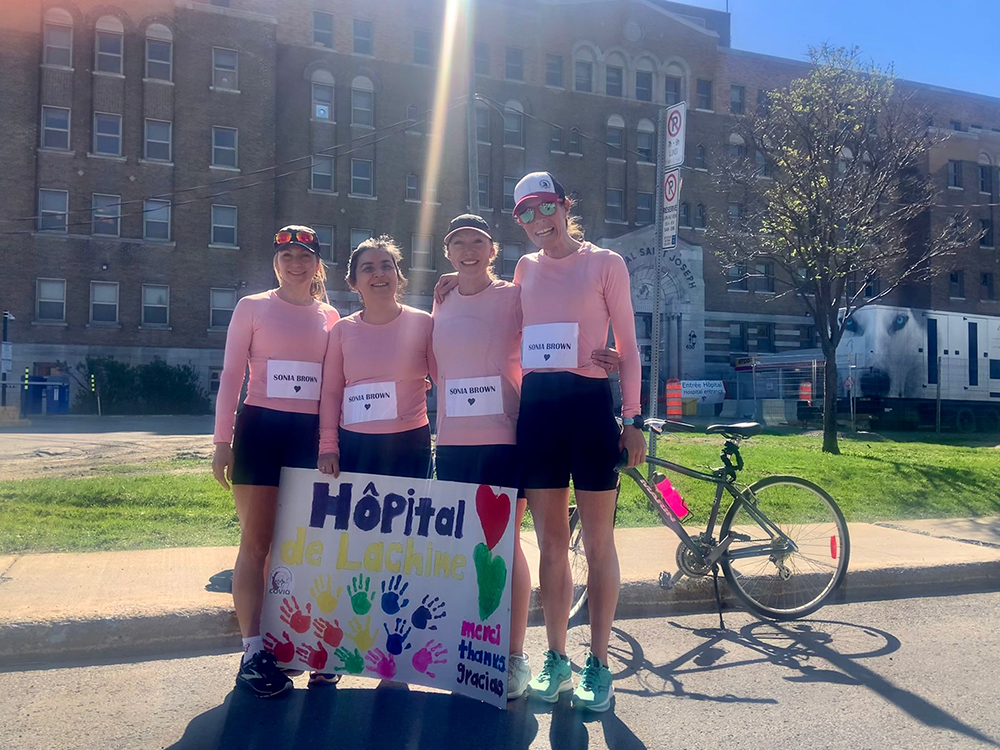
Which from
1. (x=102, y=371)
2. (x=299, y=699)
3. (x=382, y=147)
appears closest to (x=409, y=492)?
(x=299, y=699)

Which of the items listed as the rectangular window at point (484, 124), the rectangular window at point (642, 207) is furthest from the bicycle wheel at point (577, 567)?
Answer: the rectangular window at point (642, 207)

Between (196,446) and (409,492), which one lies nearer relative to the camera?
(409,492)

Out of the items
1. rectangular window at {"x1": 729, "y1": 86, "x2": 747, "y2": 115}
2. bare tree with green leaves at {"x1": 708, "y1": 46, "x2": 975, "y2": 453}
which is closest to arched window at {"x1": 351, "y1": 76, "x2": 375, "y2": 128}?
rectangular window at {"x1": 729, "y1": 86, "x2": 747, "y2": 115}

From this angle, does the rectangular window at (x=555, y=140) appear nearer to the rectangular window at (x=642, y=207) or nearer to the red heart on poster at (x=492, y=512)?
the rectangular window at (x=642, y=207)

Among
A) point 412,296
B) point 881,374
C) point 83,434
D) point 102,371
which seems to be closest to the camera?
point 83,434

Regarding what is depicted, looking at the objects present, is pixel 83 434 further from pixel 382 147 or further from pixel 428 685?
pixel 382 147

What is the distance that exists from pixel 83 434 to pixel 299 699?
1793cm

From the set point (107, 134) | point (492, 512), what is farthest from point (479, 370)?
point (107, 134)

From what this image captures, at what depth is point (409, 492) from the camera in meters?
3.55

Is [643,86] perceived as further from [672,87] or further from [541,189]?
[541,189]

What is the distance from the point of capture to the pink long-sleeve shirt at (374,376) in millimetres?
3633

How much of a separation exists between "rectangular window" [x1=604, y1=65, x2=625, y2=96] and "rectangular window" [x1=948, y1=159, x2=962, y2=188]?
20.0 metres

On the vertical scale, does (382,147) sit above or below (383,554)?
above

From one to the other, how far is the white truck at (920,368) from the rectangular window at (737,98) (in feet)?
72.5
